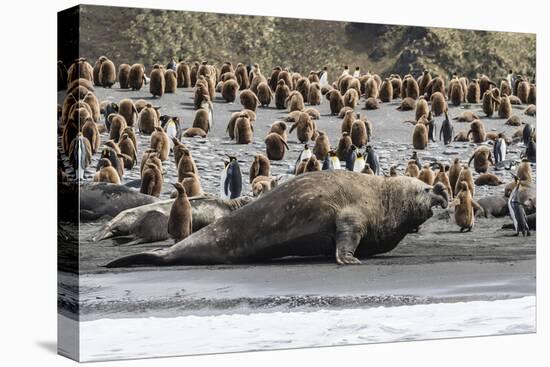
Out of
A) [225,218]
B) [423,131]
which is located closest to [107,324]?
[225,218]

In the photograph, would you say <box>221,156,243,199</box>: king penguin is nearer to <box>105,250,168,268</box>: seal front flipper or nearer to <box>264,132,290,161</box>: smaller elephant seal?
<box>264,132,290,161</box>: smaller elephant seal

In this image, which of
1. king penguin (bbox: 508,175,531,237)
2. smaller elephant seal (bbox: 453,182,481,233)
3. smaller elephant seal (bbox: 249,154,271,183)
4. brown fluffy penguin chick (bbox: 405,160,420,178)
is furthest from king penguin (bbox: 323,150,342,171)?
king penguin (bbox: 508,175,531,237)

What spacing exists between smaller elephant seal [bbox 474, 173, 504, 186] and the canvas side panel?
15.8 ft

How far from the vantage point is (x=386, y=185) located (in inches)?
544

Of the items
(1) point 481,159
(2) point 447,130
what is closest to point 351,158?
(2) point 447,130

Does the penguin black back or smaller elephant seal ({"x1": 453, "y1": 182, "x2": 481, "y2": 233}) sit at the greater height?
the penguin black back

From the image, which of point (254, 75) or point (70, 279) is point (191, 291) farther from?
point (254, 75)

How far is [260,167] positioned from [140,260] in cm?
169

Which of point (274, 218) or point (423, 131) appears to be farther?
point (423, 131)

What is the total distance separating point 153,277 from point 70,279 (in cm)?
83

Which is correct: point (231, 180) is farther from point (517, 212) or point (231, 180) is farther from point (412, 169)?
point (517, 212)

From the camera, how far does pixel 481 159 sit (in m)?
14.4

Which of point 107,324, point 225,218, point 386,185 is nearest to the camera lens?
point 107,324

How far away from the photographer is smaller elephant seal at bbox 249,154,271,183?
13.1 metres
